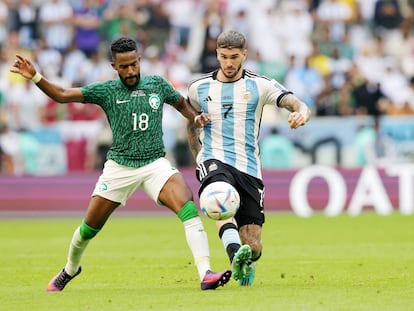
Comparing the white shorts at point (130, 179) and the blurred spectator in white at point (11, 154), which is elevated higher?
the white shorts at point (130, 179)

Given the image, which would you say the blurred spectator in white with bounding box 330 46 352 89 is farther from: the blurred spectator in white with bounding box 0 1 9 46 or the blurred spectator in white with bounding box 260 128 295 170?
the blurred spectator in white with bounding box 0 1 9 46

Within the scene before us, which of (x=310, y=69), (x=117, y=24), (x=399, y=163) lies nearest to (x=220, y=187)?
(x=399, y=163)

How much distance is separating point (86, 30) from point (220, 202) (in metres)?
17.0

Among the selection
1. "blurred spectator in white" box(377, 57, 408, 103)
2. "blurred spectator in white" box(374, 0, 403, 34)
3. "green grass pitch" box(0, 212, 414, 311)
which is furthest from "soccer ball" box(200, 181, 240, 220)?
"blurred spectator in white" box(374, 0, 403, 34)

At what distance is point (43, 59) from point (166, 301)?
Result: 54.6ft

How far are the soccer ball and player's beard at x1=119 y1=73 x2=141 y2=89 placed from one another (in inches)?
47.5

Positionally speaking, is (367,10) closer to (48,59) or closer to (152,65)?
(152,65)

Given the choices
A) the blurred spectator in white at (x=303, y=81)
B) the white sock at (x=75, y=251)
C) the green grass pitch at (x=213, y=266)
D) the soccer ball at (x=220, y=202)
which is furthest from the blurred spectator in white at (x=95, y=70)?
the soccer ball at (x=220, y=202)

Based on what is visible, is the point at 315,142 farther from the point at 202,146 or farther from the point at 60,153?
the point at 202,146

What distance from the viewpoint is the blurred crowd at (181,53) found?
22609mm

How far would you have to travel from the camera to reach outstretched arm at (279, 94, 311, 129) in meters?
9.38

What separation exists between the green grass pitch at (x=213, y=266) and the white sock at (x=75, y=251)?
0.67 feet

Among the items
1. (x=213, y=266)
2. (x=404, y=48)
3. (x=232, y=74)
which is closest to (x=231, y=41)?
(x=232, y=74)

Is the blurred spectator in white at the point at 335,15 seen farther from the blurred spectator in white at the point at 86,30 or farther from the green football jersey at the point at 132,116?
the green football jersey at the point at 132,116
